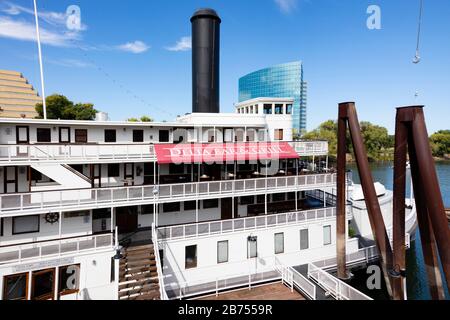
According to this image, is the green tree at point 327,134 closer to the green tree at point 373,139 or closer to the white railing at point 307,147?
the green tree at point 373,139

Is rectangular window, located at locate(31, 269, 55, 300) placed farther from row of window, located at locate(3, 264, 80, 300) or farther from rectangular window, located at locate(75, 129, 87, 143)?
rectangular window, located at locate(75, 129, 87, 143)

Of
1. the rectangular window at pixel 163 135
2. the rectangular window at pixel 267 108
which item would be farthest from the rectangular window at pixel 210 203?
the rectangular window at pixel 267 108

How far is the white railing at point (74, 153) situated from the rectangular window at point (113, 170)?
2.31 metres

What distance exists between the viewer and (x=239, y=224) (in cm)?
1892

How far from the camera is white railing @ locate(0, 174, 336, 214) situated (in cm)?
1470

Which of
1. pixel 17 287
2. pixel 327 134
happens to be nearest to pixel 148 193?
pixel 17 287

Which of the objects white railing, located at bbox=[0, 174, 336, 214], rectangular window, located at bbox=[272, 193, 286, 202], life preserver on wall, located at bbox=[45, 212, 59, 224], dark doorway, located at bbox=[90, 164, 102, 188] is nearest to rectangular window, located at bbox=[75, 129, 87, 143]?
dark doorway, located at bbox=[90, 164, 102, 188]

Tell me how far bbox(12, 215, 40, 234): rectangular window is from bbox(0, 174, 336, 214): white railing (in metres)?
1.97

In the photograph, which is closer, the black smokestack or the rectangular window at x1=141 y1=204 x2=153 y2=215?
the rectangular window at x1=141 y1=204 x2=153 y2=215

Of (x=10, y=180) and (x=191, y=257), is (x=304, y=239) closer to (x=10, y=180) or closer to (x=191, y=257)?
(x=191, y=257)

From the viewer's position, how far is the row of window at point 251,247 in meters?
18.0

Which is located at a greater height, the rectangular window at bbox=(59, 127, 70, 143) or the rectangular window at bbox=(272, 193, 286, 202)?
the rectangular window at bbox=(59, 127, 70, 143)

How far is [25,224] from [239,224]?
1373 cm
